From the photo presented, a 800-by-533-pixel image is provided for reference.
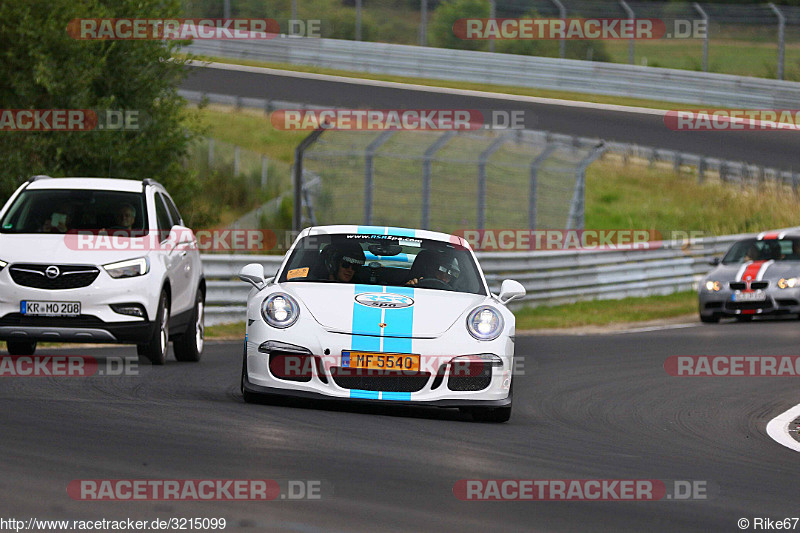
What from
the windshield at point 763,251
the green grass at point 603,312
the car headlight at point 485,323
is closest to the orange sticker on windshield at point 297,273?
the car headlight at point 485,323

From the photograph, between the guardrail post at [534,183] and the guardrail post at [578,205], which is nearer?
the guardrail post at [534,183]

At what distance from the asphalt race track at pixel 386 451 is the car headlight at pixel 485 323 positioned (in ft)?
1.92

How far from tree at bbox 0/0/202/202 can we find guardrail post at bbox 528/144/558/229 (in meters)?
6.81

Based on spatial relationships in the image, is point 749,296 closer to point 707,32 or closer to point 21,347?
point 21,347

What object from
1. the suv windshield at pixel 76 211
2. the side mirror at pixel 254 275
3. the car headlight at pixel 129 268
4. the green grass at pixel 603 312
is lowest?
the green grass at pixel 603 312

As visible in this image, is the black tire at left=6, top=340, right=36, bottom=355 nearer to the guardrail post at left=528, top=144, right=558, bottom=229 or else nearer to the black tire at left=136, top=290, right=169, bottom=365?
the black tire at left=136, top=290, right=169, bottom=365

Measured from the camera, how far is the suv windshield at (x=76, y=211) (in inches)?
466

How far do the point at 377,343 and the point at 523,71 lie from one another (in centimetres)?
2867

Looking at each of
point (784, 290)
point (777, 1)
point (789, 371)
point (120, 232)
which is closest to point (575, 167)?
point (784, 290)

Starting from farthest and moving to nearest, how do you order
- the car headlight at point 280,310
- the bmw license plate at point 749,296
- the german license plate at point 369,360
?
the bmw license plate at point 749,296 → the car headlight at point 280,310 → the german license plate at point 369,360

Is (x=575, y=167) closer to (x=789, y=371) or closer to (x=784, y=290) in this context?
(x=784, y=290)

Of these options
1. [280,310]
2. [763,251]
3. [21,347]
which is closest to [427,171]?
[763,251]

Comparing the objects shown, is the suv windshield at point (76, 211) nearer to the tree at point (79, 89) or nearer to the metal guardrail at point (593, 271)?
the metal guardrail at point (593, 271)

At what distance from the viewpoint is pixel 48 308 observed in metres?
10.9
